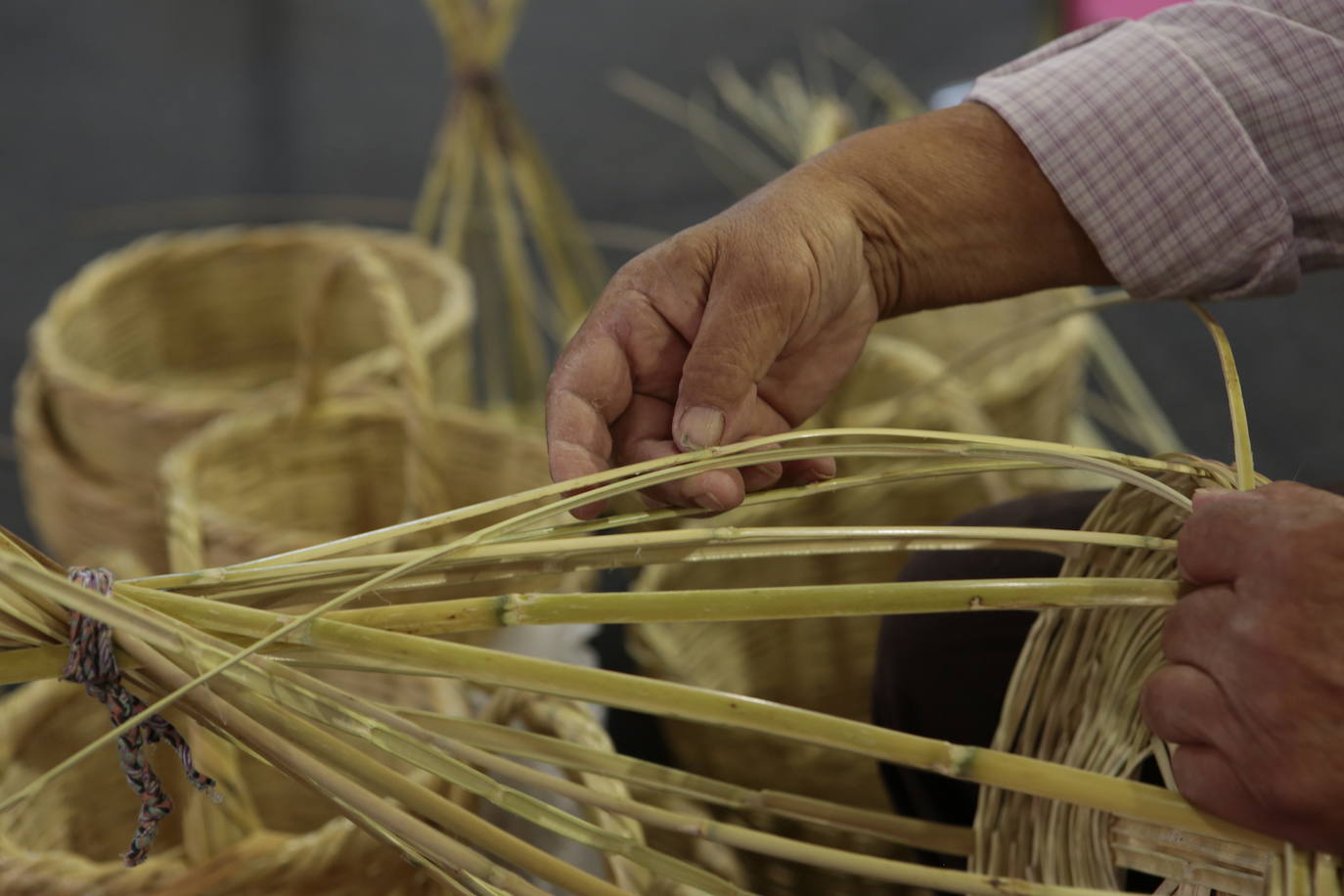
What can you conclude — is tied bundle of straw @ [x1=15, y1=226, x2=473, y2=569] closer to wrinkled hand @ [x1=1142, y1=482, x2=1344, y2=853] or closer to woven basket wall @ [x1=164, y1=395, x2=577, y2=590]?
woven basket wall @ [x1=164, y1=395, x2=577, y2=590]

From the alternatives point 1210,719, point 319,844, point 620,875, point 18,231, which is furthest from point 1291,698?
point 18,231

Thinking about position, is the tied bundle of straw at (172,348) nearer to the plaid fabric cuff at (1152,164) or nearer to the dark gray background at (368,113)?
the dark gray background at (368,113)

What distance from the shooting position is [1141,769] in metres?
0.66

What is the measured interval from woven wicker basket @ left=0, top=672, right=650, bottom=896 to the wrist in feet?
1.04

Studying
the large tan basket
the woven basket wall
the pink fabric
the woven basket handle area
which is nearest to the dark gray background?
the pink fabric

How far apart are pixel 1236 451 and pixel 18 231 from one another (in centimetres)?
209

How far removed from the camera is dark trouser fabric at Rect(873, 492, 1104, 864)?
2.40 feet

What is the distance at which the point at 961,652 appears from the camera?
745 mm

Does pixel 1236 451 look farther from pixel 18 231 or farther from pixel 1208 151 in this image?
pixel 18 231

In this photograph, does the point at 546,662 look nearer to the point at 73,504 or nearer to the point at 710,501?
the point at 710,501

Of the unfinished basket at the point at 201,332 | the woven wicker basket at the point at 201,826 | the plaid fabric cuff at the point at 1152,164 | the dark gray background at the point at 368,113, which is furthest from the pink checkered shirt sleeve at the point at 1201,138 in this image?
the dark gray background at the point at 368,113

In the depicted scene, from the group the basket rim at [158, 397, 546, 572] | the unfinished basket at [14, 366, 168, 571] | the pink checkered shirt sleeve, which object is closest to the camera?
the pink checkered shirt sleeve

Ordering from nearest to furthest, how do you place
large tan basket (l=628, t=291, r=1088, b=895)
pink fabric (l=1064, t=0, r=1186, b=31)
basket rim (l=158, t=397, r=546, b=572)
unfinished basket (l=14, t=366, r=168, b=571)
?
large tan basket (l=628, t=291, r=1088, b=895) → basket rim (l=158, t=397, r=546, b=572) → unfinished basket (l=14, t=366, r=168, b=571) → pink fabric (l=1064, t=0, r=1186, b=31)

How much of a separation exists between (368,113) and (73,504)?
1.42 meters
